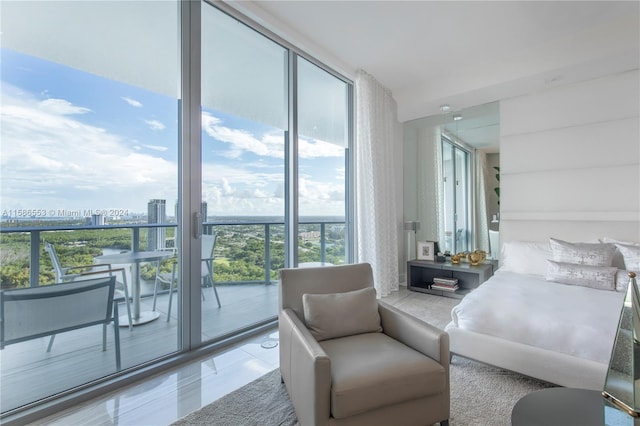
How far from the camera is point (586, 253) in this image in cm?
263

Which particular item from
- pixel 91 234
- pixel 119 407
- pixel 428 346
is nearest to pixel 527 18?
pixel 428 346

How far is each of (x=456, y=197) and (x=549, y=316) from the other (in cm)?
265

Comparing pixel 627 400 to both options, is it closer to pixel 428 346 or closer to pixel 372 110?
pixel 428 346

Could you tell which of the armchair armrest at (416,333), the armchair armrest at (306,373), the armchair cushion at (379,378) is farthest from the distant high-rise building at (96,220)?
the armchair armrest at (416,333)

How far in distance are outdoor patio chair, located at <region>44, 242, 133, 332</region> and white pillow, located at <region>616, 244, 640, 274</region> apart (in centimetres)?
411

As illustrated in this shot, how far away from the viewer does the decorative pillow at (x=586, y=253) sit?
257 cm

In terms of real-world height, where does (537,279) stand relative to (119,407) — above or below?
above

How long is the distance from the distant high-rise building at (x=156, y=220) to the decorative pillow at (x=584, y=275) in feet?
11.1

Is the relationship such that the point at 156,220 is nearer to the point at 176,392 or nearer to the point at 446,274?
the point at 176,392

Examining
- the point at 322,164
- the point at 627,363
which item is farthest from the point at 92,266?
the point at 627,363

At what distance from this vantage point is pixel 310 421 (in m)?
1.26

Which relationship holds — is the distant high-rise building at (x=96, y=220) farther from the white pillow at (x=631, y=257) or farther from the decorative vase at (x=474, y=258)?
the white pillow at (x=631, y=257)

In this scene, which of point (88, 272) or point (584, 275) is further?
point (584, 275)

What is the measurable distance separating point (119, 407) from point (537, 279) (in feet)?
11.4
